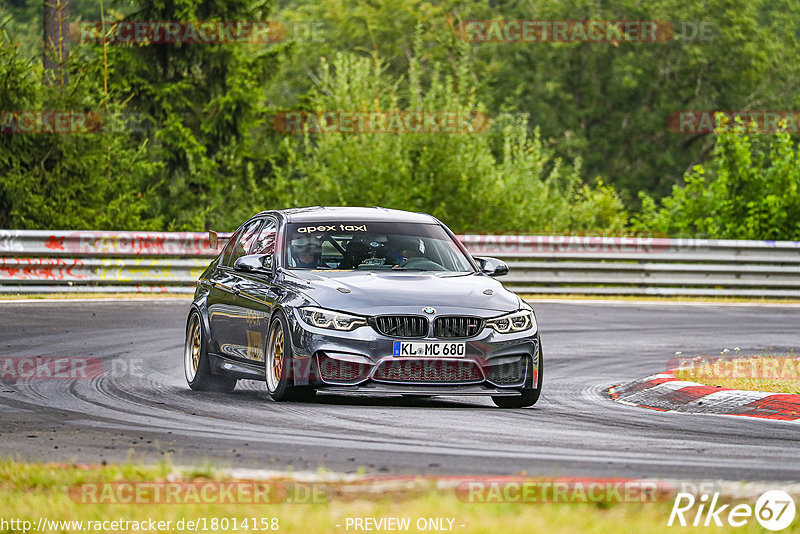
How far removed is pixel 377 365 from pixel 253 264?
5.54 feet

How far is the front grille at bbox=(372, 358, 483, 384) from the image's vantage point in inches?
392

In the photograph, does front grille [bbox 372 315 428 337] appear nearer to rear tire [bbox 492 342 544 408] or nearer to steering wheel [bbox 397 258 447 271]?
rear tire [bbox 492 342 544 408]

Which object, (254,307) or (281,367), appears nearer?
(281,367)

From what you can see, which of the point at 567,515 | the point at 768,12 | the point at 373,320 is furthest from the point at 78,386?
the point at 768,12

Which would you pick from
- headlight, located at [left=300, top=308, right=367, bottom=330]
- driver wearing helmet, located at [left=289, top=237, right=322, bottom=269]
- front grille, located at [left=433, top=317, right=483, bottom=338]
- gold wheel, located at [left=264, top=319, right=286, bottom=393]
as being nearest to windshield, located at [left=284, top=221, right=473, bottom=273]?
driver wearing helmet, located at [left=289, top=237, right=322, bottom=269]

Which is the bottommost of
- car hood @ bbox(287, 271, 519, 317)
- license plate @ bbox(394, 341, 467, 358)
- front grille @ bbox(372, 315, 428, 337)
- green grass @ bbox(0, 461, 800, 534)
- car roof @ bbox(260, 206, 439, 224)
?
license plate @ bbox(394, 341, 467, 358)

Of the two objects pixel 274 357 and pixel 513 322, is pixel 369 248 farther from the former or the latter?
pixel 513 322

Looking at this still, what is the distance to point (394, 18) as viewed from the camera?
63312 millimetres

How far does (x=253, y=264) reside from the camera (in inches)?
436

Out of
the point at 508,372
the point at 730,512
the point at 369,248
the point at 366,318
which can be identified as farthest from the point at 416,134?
the point at 730,512

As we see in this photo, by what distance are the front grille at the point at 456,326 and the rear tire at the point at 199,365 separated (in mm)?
2517

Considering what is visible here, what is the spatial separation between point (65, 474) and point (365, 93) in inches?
916

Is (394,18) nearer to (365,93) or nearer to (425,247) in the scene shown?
(365,93)

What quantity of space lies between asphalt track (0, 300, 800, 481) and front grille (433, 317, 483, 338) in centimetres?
56
